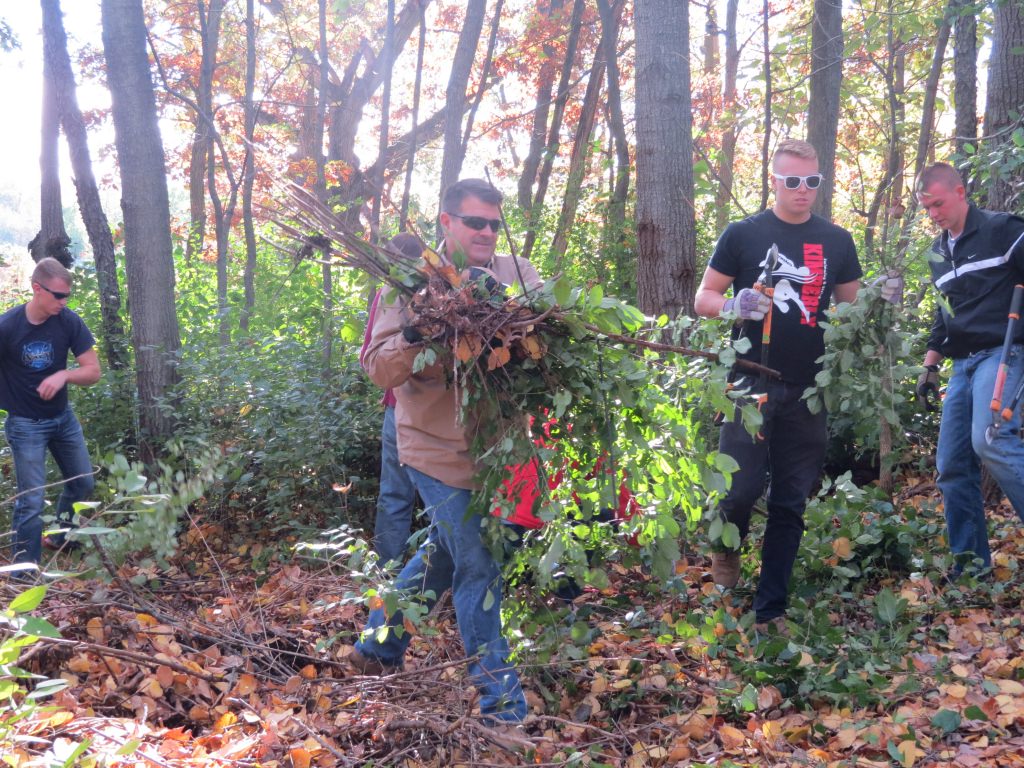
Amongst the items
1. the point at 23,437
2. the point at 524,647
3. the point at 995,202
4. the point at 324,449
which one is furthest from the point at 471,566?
the point at 995,202

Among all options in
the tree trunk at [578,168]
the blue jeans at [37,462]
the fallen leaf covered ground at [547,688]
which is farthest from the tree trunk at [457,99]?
the fallen leaf covered ground at [547,688]

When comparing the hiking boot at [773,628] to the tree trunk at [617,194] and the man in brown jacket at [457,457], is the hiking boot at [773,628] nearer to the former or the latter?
the man in brown jacket at [457,457]

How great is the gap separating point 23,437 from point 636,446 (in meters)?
4.43

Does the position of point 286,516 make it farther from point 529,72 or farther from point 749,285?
point 529,72

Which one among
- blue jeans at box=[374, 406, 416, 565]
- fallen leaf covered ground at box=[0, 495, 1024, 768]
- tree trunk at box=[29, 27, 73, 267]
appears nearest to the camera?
fallen leaf covered ground at box=[0, 495, 1024, 768]

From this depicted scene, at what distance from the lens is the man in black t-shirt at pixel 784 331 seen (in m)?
4.29

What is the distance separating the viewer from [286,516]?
21.0 feet

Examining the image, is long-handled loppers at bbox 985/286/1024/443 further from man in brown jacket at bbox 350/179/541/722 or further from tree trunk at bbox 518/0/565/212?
tree trunk at bbox 518/0/565/212

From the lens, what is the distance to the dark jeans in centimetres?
433

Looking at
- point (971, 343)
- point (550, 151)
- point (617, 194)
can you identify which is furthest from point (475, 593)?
point (550, 151)

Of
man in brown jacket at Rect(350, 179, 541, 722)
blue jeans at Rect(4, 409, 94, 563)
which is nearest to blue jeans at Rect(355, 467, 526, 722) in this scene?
man in brown jacket at Rect(350, 179, 541, 722)

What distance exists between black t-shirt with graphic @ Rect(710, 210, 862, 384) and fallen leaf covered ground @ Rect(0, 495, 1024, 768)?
1.21 m

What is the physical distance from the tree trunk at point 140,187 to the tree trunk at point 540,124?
654cm

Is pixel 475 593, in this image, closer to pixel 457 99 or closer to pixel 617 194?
pixel 457 99
